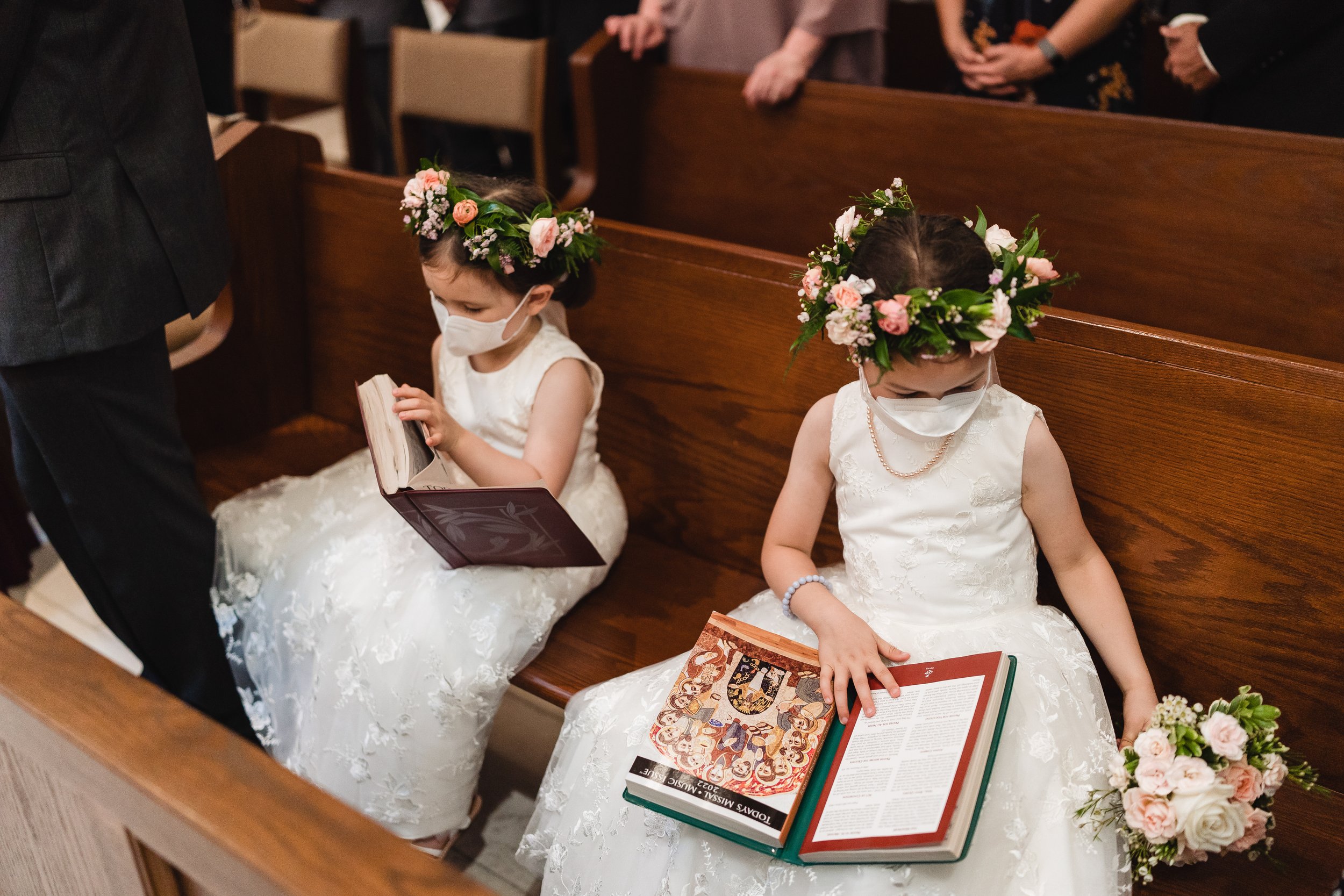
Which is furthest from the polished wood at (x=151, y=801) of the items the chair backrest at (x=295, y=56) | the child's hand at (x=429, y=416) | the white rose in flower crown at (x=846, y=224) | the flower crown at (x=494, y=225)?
the chair backrest at (x=295, y=56)

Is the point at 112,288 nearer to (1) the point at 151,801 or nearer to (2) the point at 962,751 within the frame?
(1) the point at 151,801

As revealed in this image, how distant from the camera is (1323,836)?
1522 mm

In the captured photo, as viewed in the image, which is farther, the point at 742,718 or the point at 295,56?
the point at 295,56

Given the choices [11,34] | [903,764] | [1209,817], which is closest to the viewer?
[1209,817]

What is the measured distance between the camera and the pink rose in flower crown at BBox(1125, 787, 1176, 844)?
48.5 inches

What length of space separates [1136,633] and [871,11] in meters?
1.87

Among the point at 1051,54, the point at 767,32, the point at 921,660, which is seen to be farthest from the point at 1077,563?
the point at 767,32

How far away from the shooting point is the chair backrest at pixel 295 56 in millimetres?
3648

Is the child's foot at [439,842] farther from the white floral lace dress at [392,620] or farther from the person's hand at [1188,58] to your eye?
the person's hand at [1188,58]

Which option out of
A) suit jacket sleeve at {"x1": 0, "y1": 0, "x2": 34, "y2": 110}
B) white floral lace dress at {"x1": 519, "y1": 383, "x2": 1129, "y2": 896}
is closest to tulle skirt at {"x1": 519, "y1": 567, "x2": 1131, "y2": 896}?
white floral lace dress at {"x1": 519, "y1": 383, "x2": 1129, "y2": 896}

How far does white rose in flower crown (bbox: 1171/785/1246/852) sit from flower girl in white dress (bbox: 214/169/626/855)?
3.44 ft

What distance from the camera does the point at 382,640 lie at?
5.95ft

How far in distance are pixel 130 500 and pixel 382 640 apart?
594 mm

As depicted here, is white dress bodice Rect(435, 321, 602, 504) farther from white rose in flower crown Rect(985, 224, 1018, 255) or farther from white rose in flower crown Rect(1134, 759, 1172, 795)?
white rose in flower crown Rect(1134, 759, 1172, 795)
